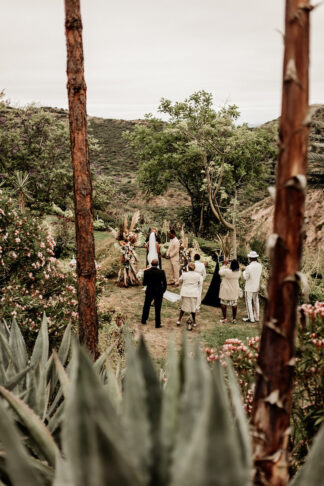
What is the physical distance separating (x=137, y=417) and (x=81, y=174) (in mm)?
3078

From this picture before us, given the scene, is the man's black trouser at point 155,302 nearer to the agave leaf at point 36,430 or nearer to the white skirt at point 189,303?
the white skirt at point 189,303

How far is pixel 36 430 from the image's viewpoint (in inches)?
63.6

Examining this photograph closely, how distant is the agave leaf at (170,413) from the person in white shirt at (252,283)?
23.5 feet

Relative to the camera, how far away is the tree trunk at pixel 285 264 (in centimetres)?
121

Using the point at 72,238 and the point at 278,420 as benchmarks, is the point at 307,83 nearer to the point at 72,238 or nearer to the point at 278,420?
the point at 278,420

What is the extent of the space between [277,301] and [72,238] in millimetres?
14696

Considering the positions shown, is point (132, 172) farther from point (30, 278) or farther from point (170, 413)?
point (170, 413)

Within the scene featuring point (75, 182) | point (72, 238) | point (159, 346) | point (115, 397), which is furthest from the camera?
point (72, 238)

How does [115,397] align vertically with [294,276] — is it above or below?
below

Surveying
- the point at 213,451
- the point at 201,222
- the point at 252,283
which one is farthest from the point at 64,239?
the point at 213,451

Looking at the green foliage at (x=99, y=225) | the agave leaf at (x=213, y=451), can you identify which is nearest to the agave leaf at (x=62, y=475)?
the agave leaf at (x=213, y=451)

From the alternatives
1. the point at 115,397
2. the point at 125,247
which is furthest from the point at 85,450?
the point at 125,247

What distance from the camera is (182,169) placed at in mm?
21562

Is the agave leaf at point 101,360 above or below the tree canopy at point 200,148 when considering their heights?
below
